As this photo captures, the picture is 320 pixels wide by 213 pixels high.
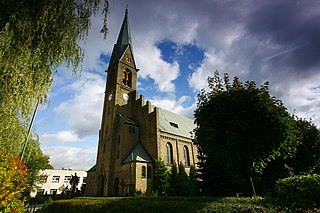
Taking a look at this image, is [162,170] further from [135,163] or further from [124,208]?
[124,208]

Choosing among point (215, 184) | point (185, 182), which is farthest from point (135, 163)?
point (215, 184)

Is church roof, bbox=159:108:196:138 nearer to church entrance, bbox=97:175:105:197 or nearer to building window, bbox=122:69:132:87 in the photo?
building window, bbox=122:69:132:87

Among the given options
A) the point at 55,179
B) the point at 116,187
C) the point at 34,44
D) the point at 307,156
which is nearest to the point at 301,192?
the point at 307,156

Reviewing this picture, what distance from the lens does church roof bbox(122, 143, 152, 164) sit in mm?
24172

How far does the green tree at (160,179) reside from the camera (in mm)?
22469

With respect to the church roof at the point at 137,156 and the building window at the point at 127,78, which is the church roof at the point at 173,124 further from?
the building window at the point at 127,78

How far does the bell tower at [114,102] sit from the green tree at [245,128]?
17.5 meters

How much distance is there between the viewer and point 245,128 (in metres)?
11.2

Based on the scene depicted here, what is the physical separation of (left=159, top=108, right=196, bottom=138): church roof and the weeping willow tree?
2361cm

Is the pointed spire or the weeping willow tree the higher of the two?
the pointed spire

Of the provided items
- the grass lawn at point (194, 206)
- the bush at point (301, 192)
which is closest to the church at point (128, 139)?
the grass lawn at point (194, 206)

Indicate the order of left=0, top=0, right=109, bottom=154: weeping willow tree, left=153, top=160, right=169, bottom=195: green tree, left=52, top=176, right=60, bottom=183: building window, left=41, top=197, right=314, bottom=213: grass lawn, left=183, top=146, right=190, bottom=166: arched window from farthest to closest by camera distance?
left=52, top=176, right=60, bottom=183: building window
left=183, top=146, right=190, bottom=166: arched window
left=153, top=160, right=169, bottom=195: green tree
left=41, top=197, right=314, bottom=213: grass lawn
left=0, top=0, right=109, bottom=154: weeping willow tree

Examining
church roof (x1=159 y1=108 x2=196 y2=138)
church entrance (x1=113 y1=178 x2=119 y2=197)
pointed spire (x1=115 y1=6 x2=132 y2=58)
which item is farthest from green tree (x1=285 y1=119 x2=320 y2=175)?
pointed spire (x1=115 y1=6 x2=132 y2=58)

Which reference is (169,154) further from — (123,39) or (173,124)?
(123,39)
